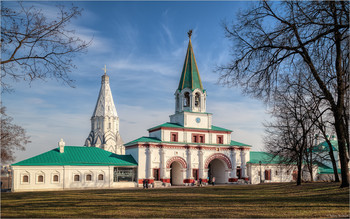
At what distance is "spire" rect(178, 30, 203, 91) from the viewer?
178 ft

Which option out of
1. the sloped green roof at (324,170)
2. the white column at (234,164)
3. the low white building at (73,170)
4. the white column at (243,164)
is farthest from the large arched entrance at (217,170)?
the sloped green roof at (324,170)

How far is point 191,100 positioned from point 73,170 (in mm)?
20205

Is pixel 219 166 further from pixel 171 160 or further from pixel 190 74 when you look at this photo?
pixel 190 74

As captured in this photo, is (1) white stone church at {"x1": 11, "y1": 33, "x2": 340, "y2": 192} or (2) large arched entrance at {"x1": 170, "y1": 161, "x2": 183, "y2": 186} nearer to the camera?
(1) white stone church at {"x1": 11, "y1": 33, "x2": 340, "y2": 192}

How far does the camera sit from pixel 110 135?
81.1 metres

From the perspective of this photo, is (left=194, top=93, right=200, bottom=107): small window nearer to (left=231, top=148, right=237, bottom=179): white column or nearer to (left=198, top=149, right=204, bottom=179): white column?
(left=198, top=149, right=204, bottom=179): white column

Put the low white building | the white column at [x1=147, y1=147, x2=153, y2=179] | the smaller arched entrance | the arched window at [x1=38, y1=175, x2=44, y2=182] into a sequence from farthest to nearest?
the smaller arched entrance → the white column at [x1=147, y1=147, x2=153, y2=179] → the arched window at [x1=38, y1=175, x2=44, y2=182] → the low white building

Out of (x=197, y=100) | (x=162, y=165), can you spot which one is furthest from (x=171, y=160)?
(x=197, y=100)

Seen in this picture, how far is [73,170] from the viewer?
44.9 metres

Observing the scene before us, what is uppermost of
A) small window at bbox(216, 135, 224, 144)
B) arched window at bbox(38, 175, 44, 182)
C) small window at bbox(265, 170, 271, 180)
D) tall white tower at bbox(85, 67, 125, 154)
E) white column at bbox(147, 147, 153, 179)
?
tall white tower at bbox(85, 67, 125, 154)

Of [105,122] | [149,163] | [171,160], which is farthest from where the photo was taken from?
[105,122]

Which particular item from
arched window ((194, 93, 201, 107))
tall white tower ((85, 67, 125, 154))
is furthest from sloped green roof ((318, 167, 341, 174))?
tall white tower ((85, 67, 125, 154))

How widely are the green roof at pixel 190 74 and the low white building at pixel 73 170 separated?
14.1m

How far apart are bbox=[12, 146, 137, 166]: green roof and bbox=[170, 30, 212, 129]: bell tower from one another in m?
10.2
